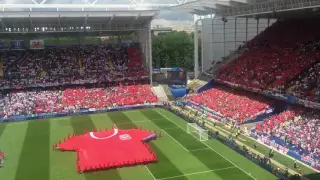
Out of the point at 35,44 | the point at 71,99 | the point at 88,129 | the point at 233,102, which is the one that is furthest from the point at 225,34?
the point at 88,129

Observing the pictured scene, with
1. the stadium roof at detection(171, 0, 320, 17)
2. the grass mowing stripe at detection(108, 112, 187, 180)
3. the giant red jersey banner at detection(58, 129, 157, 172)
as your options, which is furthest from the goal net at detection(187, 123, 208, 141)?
the stadium roof at detection(171, 0, 320, 17)

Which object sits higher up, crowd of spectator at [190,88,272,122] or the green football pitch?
crowd of spectator at [190,88,272,122]

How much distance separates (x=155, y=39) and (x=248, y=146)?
5335 centimetres

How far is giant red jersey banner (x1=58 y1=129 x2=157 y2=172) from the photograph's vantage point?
2395 centimetres

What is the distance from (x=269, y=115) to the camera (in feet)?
113

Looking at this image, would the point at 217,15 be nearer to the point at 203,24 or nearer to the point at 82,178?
the point at 203,24

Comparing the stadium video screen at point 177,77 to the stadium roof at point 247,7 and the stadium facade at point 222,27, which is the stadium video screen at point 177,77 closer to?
the stadium facade at point 222,27

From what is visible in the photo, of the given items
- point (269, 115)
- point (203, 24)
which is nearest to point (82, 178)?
point (269, 115)

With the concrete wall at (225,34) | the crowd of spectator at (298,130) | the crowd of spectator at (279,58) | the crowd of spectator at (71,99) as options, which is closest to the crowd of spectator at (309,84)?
the crowd of spectator at (279,58)

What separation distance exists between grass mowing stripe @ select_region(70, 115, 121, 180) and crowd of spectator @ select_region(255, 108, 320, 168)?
1311 cm

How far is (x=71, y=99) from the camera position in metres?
44.7

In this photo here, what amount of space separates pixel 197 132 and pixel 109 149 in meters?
9.19

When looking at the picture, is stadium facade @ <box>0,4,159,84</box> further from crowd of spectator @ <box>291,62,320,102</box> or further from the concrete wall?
crowd of spectator @ <box>291,62,320,102</box>

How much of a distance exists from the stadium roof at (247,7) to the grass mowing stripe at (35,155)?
71.9 ft
